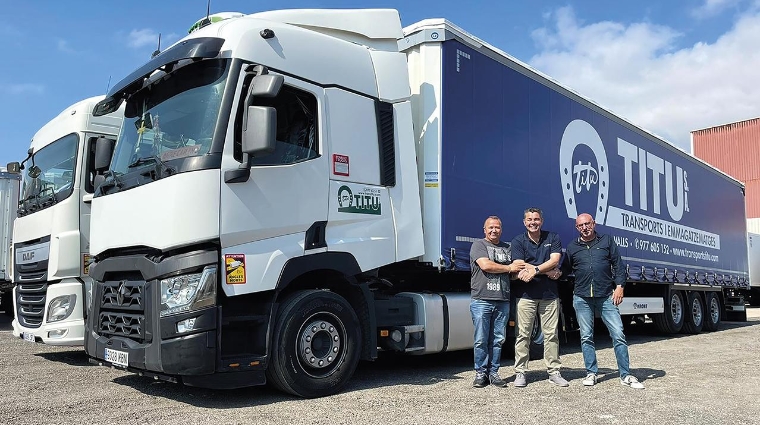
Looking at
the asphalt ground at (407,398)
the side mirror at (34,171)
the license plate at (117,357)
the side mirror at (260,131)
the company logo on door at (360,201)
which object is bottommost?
the asphalt ground at (407,398)

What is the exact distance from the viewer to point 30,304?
25.6 feet

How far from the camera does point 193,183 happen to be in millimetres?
4887

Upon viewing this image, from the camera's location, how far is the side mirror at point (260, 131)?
4891 mm

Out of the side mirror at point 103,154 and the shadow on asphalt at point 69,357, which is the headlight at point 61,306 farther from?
the side mirror at point 103,154

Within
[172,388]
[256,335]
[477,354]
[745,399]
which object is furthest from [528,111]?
[172,388]

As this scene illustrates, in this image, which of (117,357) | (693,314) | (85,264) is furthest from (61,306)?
(693,314)

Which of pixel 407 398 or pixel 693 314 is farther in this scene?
pixel 693 314

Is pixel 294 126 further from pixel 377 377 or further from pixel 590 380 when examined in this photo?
pixel 590 380

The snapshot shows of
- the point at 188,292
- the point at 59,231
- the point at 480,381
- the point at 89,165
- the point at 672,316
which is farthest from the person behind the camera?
the point at 672,316

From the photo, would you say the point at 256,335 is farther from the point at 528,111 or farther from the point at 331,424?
the point at 528,111

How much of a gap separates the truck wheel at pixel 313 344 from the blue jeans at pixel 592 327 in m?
2.33

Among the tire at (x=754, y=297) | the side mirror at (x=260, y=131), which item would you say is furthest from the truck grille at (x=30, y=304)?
the tire at (x=754, y=297)

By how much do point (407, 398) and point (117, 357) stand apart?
2.44m

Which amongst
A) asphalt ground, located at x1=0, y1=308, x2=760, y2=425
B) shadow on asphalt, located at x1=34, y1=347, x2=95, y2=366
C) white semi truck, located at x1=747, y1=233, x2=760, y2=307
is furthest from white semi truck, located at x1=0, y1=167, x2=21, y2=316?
white semi truck, located at x1=747, y1=233, x2=760, y2=307
